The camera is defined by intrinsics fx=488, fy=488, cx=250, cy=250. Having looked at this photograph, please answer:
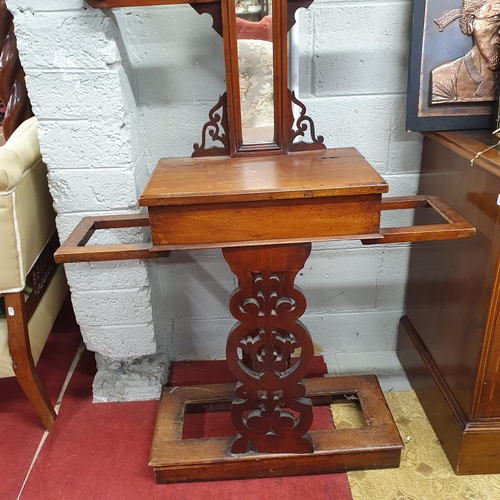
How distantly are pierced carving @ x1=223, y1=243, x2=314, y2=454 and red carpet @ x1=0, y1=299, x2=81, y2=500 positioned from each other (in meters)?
0.64

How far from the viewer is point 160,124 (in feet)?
4.89

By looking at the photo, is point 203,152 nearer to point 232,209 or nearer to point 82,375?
point 232,209

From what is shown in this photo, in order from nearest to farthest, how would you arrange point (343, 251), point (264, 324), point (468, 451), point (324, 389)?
point (264, 324) → point (468, 451) → point (324, 389) → point (343, 251)

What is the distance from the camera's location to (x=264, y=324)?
46.6 inches

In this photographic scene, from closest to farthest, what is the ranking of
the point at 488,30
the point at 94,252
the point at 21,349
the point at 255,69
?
the point at 94,252, the point at 255,69, the point at 488,30, the point at 21,349

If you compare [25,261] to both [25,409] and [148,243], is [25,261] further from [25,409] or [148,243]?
[25,409]

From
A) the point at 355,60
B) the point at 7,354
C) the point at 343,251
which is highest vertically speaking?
the point at 355,60

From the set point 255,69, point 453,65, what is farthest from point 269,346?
point 453,65

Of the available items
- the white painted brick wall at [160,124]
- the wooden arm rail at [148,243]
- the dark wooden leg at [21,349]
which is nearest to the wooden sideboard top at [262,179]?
the wooden arm rail at [148,243]

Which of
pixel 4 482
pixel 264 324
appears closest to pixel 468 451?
pixel 264 324

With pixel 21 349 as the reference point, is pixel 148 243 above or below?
above

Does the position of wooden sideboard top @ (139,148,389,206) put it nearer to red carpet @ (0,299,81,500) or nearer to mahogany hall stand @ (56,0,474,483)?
mahogany hall stand @ (56,0,474,483)

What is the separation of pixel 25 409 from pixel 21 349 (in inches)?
14.1

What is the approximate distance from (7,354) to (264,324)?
2.56ft
